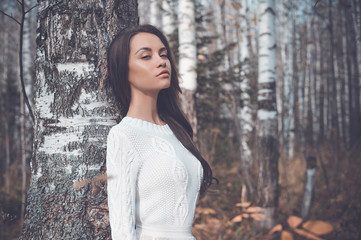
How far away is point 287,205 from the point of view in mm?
5809

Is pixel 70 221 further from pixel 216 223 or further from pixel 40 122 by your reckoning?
pixel 216 223

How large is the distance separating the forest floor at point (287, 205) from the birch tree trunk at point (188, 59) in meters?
1.28

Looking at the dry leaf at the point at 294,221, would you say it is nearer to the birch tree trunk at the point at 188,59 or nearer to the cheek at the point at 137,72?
the birch tree trunk at the point at 188,59

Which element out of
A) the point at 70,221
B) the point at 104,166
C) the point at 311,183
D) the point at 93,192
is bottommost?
the point at 311,183

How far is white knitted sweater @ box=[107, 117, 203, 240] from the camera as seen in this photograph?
4.89 ft

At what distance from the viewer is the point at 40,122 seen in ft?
5.22

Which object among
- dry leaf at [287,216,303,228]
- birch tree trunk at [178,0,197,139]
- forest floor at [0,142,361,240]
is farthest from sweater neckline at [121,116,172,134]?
birch tree trunk at [178,0,197,139]

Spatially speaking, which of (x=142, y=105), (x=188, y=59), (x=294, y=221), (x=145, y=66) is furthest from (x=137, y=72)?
(x=188, y=59)

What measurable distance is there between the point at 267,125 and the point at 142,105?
3.30m

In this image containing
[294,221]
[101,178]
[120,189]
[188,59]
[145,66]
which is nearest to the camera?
[101,178]

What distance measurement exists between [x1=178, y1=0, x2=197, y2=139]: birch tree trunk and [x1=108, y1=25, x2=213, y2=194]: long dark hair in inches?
94.5

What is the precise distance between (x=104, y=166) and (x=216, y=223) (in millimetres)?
3491

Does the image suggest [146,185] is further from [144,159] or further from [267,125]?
[267,125]

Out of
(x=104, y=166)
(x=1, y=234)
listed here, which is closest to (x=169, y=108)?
(x=104, y=166)
